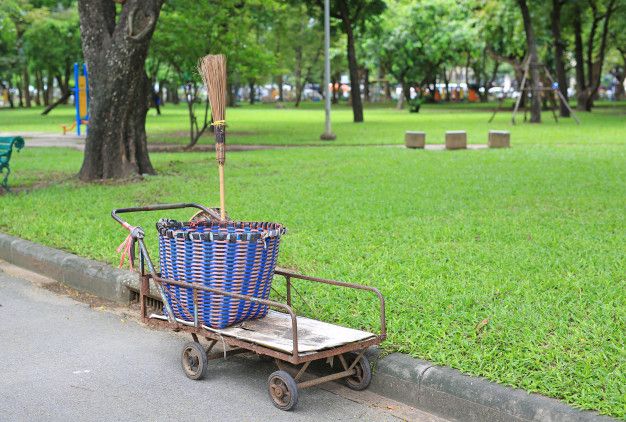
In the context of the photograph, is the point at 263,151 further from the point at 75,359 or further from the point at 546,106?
the point at 546,106

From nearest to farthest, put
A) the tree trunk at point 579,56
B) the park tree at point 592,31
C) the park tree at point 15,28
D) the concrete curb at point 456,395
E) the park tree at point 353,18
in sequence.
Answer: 1. the concrete curb at point 456,395
2. the park tree at point 353,18
3. the park tree at point 592,31
4. the tree trunk at point 579,56
5. the park tree at point 15,28

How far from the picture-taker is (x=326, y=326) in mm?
5273

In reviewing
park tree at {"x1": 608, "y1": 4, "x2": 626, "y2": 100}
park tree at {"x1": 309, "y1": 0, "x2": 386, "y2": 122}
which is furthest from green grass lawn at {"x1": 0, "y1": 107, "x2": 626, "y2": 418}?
park tree at {"x1": 608, "y1": 4, "x2": 626, "y2": 100}

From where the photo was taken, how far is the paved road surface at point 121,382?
186 inches

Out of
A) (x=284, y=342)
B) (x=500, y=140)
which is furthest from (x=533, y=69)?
(x=284, y=342)

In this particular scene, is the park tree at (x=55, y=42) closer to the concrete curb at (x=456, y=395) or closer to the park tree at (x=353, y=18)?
the park tree at (x=353, y=18)

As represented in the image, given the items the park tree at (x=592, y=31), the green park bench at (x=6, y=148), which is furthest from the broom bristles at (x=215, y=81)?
the park tree at (x=592, y=31)

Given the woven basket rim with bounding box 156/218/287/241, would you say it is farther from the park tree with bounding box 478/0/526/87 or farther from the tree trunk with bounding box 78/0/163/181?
the park tree with bounding box 478/0/526/87

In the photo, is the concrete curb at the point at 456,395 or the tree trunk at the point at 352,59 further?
the tree trunk at the point at 352,59

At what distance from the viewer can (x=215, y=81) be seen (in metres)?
5.79

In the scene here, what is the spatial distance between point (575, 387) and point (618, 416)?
33cm

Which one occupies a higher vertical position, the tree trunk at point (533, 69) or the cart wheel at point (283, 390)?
the tree trunk at point (533, 69)

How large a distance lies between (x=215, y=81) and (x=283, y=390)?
83.3 inches

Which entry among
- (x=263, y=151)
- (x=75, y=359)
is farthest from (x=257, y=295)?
(x=263, y=151)
